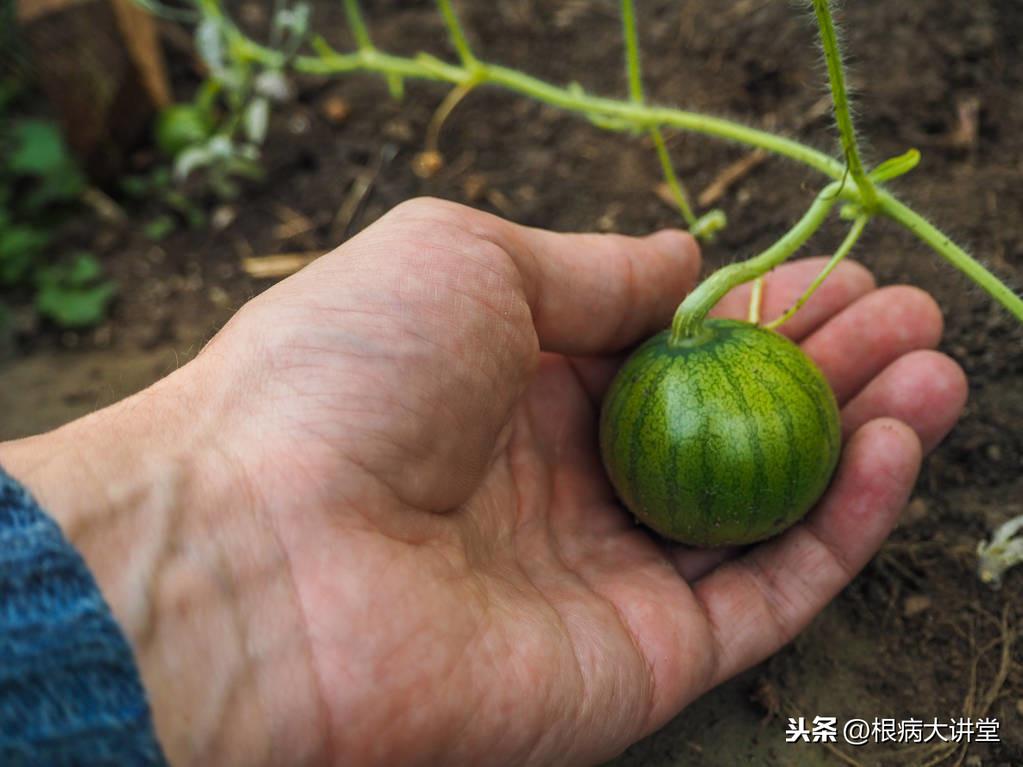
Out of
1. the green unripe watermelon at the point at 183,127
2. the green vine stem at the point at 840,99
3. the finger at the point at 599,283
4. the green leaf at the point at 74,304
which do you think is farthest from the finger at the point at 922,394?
the green unripe watermelon at the point at 183,127

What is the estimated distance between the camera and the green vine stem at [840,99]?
224 centimetres

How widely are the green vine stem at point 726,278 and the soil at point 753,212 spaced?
2.56 ft

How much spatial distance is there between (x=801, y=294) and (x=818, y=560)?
0.96m

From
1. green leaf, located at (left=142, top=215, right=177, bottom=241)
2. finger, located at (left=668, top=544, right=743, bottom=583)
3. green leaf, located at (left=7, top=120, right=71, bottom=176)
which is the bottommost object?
finger, located at (left=668, top=544, right=743, bottom=583)

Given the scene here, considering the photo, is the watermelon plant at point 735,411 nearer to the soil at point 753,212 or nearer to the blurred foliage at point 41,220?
the soil at point 753,212

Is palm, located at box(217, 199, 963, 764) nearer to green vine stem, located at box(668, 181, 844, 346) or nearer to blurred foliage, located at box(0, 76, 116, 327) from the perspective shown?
green vine stem, located at box(668, 181, 844, 346)

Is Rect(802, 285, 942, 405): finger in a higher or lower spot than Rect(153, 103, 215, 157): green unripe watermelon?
lower

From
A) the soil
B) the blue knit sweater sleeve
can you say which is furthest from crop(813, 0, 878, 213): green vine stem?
the blue knit sweater sleeve

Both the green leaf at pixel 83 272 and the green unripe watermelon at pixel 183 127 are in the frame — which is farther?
the green unripe watermelon at pixel 183 127

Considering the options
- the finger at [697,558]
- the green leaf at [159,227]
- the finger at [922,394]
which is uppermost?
the green leaf at [159,227]

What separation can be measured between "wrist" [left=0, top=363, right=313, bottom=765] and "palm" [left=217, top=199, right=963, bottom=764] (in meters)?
0.08

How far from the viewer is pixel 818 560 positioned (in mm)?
2709

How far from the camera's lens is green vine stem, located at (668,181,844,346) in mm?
2619

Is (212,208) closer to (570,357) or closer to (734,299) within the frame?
(570,357)
